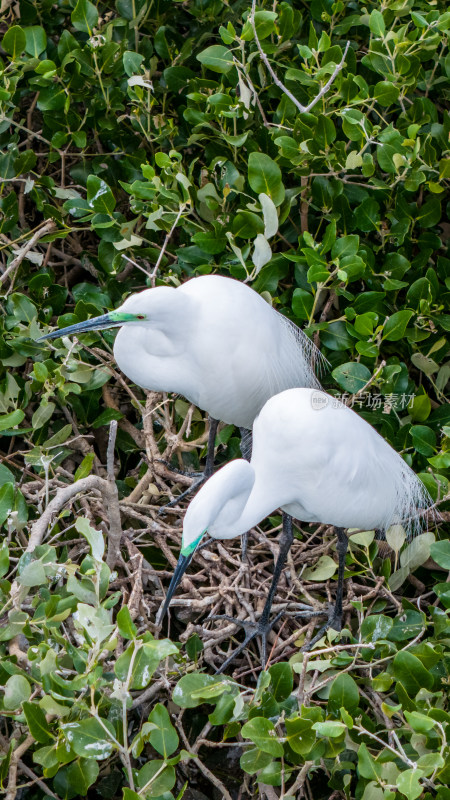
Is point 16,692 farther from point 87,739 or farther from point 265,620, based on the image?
point 265,620

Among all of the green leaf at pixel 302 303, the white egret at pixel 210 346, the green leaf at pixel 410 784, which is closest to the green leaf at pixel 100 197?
the white egret at pixel 210 346

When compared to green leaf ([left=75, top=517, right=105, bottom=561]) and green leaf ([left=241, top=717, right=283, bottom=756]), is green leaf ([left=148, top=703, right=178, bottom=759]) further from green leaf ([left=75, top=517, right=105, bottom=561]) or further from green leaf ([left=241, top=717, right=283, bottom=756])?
green leaf ([left=75, top=517, right=105, bottom=561])

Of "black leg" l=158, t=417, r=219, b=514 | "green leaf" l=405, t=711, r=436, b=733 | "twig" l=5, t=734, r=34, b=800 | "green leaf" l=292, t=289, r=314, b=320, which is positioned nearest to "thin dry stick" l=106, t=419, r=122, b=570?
"black leg" l=158, t=417, r=219, b=514

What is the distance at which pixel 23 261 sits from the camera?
2.46 metres

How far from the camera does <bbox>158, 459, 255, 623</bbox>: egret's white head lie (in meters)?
1.67

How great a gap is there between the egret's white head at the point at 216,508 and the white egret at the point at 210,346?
0.41m

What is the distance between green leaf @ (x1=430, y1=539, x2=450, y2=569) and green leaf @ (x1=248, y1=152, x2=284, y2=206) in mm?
831

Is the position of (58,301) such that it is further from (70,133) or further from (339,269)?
(339,269)

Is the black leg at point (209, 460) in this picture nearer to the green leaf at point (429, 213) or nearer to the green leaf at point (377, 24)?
the green leaf at point (429, 213)

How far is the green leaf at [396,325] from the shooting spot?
2.13 meters

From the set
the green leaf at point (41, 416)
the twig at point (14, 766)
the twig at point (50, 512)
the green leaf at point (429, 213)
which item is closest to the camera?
the twig at point (14, 766)

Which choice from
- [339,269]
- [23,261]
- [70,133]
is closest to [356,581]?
[339,269]

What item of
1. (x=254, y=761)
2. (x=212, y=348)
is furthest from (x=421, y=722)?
(x=212, y=348)

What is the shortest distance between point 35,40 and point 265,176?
73 centimetres
